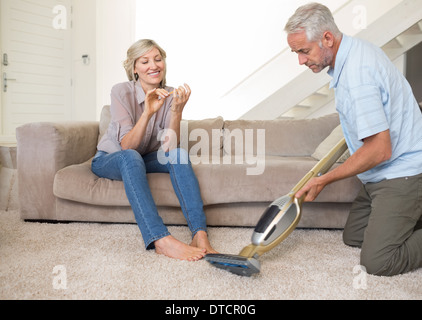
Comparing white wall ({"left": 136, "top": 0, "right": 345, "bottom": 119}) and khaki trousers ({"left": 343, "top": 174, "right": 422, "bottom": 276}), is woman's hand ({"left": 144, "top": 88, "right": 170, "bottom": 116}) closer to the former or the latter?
khaki trousers ({"left": 343, "top": 174, "right": 422, "bottom": 276})

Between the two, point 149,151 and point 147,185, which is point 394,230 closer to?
point 147,185

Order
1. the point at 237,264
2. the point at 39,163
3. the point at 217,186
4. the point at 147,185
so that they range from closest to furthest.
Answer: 1. the point at 237,264
2. the point at 147,185
3. the point at 217,186
4. the point at 39,163

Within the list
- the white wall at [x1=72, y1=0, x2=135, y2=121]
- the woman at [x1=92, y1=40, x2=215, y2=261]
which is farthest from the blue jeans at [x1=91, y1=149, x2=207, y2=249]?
the white wall at [x1=72, y1=0, x2=135, y2=121]

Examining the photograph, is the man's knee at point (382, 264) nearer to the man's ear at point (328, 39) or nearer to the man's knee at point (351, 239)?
the man's knee at point (351, 239)

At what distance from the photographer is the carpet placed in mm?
1266

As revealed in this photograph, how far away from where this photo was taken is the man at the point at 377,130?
53.3 inches

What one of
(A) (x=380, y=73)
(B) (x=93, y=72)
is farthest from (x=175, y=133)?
(B) (x=93, y=72)

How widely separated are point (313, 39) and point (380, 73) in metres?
0.26

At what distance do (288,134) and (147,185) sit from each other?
126 cm

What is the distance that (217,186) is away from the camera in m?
2.01

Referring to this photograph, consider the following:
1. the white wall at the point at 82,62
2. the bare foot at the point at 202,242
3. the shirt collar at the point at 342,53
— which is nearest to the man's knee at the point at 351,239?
the bare foot at the point at 202,242

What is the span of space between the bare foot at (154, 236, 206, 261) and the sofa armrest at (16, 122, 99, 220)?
2.73 feet

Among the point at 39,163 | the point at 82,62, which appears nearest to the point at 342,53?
the point at 39,163

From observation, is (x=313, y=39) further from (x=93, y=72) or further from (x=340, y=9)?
(x=93, y=72)
